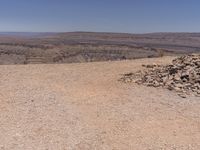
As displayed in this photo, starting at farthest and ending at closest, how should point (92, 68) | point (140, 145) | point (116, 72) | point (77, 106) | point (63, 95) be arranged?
point (92, 68) < point (116, 72) < point (63, 95) < point (77, 106) < point (140, 145)

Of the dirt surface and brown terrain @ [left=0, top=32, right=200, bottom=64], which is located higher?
the dirt surface

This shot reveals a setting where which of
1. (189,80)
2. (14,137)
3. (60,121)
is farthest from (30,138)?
(189,80)

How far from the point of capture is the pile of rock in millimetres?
12570

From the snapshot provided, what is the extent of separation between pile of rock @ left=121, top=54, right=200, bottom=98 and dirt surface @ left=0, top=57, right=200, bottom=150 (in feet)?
1.37

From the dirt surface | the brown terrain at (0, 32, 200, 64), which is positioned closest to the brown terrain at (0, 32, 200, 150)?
the dirt surface

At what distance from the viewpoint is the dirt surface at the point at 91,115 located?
26.9 ft

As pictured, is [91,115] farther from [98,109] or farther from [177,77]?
[177,77]

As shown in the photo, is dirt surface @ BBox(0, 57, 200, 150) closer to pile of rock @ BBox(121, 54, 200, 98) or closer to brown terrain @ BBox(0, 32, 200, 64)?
pile of rock @ BBox(121, 54, 200, 98)

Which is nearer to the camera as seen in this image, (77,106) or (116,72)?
(77,106)

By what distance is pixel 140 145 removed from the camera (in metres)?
8.18

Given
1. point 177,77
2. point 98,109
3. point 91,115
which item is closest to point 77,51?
point 177,77

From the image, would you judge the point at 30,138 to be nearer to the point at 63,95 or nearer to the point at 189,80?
the point at 63,95

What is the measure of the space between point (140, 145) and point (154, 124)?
4.72 feet

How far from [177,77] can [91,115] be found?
4.35m
